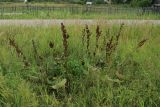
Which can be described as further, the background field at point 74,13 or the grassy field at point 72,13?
the background field at point 74,13

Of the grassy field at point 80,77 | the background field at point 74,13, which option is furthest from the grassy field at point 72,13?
the grassy field at point 80,77

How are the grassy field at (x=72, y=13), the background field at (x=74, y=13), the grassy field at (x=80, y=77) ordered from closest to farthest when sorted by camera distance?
the grassy field at (x=80, y=77), the grassy field at (x=72, y=13), the background field at (x=74, y=13)

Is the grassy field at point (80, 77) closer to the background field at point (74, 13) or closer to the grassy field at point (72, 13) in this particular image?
the grassy field at point (72, 13)

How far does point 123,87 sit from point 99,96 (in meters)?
0.35

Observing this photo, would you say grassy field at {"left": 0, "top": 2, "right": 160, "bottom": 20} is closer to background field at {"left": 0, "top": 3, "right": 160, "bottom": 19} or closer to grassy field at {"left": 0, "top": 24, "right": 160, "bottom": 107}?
background field at {"left": 0, "top": 3, "right": 160, "bottom": 19}

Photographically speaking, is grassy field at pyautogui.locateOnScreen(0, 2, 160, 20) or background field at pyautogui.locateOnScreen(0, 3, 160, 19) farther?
background field at pyautogui.locateOnScreen(0, 3, 160, 19)

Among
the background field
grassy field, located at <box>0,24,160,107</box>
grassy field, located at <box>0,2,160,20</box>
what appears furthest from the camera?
the background field

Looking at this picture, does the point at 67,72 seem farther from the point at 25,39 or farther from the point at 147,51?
the point at 25,39

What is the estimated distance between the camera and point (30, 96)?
3.67m

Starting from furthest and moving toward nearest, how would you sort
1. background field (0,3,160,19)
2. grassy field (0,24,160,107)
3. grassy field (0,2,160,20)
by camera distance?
background field (0,3,160,19)
grassy field (0,2,160,20)
grassy field (0,24,160,107)

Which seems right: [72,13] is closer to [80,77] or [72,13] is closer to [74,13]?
[74,13]

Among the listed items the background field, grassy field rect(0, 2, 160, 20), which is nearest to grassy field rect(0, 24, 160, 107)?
grassy field rect(0, 2, 160, 20)

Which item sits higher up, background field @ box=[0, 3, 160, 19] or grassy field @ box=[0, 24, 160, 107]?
grassy field @ box=[0, 24, 160, 107]

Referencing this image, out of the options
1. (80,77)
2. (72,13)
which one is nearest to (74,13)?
(72,13)
